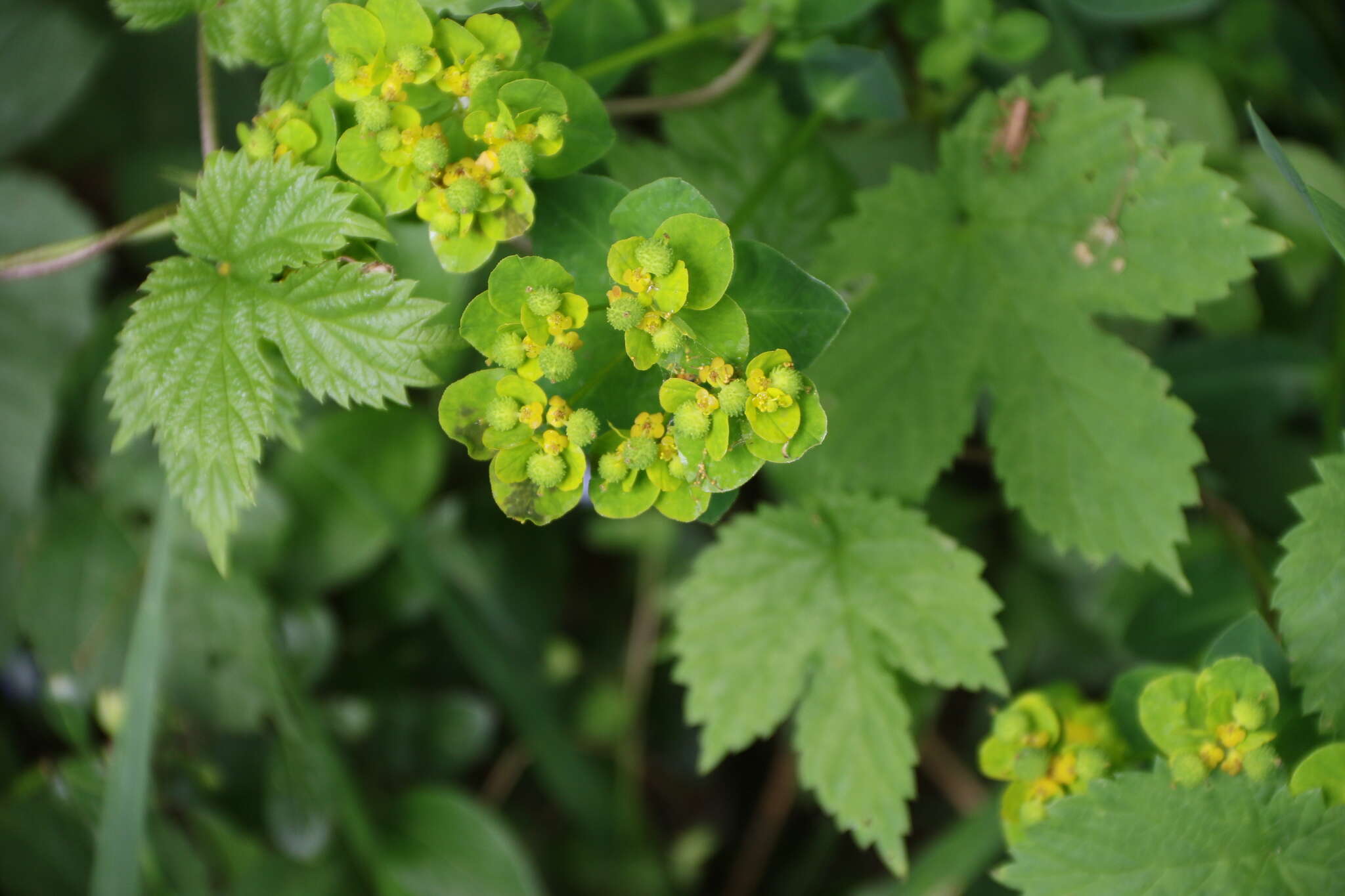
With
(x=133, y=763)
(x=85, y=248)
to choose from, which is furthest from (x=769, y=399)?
(x=133, y=763)

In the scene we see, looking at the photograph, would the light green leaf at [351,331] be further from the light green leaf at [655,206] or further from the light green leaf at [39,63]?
the light green leaf at [39,63]

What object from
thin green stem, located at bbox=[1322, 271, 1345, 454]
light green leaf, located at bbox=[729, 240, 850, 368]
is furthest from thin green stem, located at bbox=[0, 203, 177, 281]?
thin green stem, located at bbox=[1322, 271, 1345, 454]

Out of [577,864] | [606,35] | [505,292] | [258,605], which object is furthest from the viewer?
[577,864]

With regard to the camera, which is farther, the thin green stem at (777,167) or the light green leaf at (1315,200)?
the thin green stem at (777,167)

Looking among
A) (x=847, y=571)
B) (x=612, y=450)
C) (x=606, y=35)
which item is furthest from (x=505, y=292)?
(x=847, y=571)

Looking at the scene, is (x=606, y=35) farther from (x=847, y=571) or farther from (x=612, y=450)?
(x=847, y=571)

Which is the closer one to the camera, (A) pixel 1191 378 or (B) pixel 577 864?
(A) pixel 1191 378

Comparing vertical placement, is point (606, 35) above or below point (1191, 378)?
above

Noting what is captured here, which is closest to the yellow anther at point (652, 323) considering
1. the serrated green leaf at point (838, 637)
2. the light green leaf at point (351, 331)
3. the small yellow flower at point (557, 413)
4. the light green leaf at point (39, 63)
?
the small yellow flower at point (557, 413)
